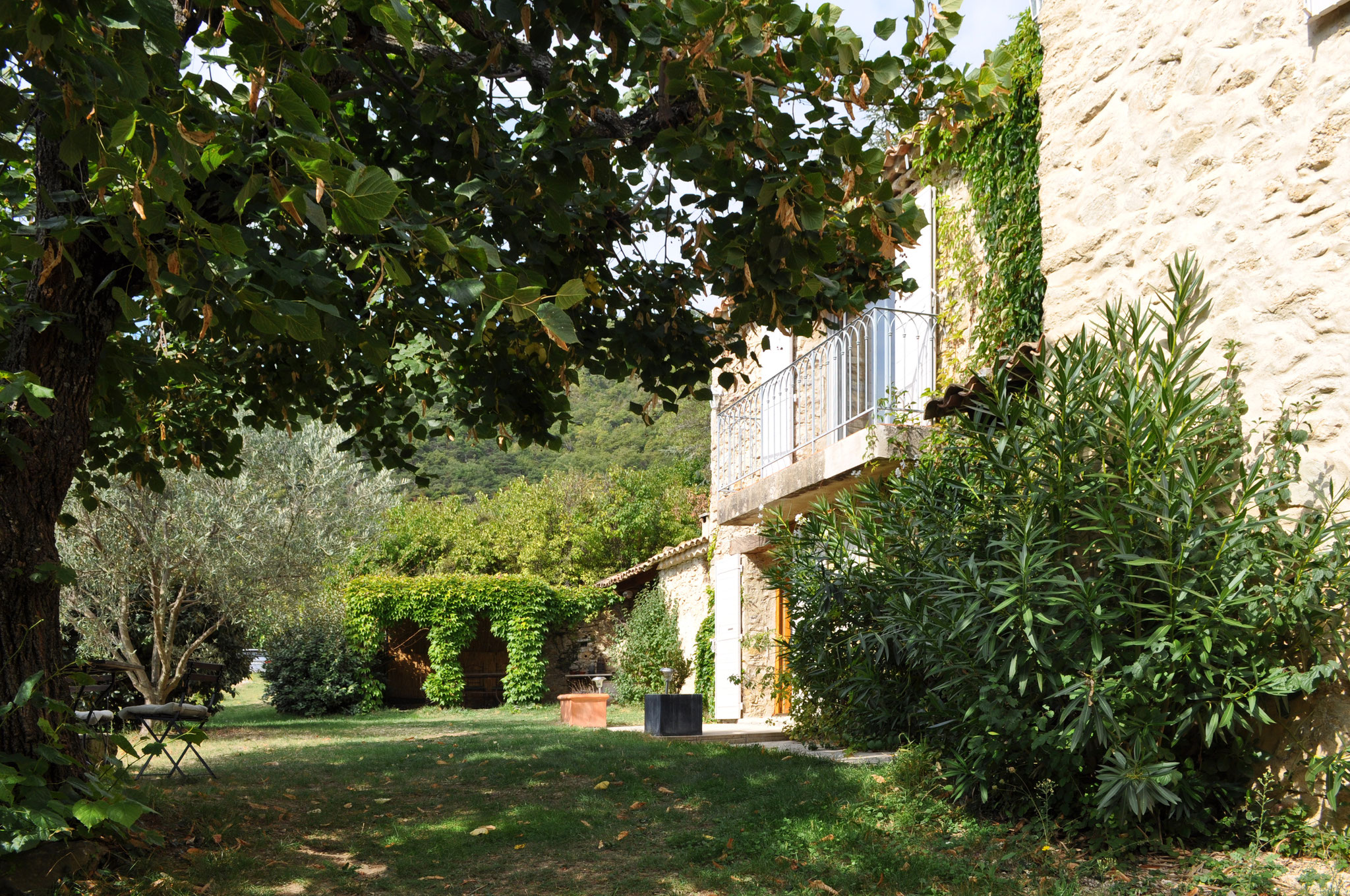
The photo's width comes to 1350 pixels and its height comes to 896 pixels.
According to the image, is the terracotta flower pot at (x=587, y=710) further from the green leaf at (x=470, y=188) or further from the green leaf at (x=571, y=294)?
the green leaf at (x=571, y=294)

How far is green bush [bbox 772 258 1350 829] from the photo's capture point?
12.0 ft

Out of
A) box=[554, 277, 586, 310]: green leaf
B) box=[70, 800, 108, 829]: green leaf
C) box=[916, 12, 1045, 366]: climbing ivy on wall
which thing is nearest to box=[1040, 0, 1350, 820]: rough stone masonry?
A: box=[916, 12, 1045, 366]: climbing ivy on wall

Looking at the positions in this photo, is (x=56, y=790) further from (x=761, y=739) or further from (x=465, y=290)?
(x=761, y=739)

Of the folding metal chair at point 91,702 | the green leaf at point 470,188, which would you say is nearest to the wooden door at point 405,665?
the folding metal chair at point 91,702

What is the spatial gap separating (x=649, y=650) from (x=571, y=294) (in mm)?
13521

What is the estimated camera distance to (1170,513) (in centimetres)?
379

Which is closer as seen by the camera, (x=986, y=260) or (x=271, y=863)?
(x=271, y=863)

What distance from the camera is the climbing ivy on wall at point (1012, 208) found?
6.43 metres

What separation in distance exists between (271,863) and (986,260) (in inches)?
230

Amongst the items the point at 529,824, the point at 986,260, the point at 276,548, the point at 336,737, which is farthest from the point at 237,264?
the point at 276,548

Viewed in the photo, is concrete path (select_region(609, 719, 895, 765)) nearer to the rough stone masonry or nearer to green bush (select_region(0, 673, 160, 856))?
the rough stone masonry

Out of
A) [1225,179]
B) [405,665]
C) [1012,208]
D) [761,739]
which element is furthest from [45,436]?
[405,665]

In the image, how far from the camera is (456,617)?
1764cm

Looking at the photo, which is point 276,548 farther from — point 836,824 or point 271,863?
point 836,824
